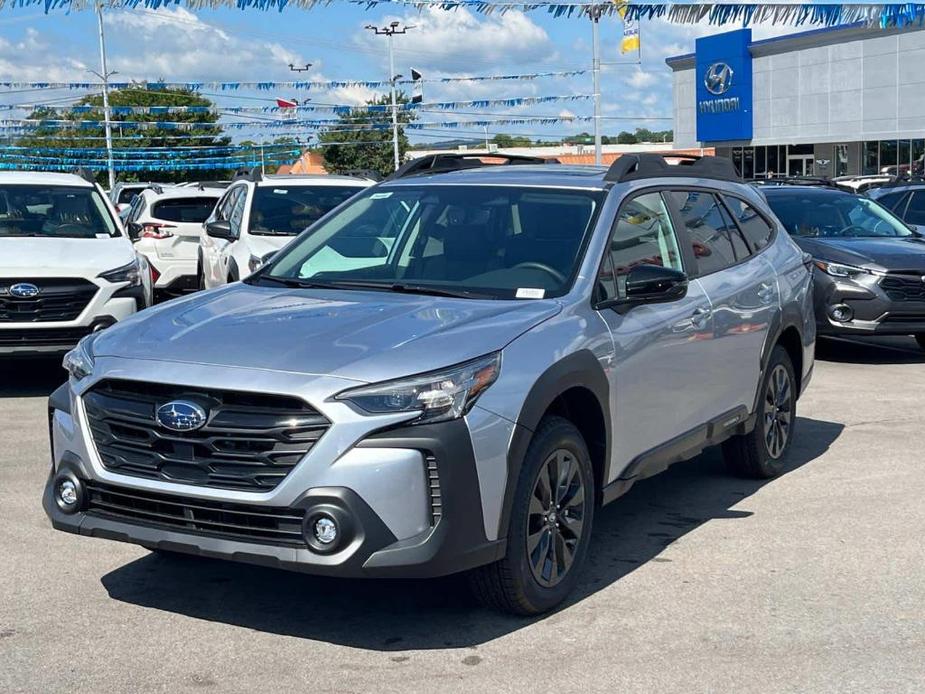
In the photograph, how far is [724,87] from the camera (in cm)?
5525

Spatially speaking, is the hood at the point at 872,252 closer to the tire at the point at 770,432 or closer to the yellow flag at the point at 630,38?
the tire at the point at 770,432

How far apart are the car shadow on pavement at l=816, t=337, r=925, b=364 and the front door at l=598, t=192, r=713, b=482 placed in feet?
22.2

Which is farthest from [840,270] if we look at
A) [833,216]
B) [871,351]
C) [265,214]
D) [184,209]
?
[184,209]

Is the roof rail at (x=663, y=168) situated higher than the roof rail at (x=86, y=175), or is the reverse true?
the roof rail at (x=86, y=175)

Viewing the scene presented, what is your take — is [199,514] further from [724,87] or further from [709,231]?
[724,87]

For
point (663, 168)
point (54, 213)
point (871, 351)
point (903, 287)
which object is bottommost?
point (871, 351)

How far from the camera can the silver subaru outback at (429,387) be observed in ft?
14.3

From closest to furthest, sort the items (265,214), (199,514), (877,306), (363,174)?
(199,514)
(877,306)
(265,214)
(363,174)

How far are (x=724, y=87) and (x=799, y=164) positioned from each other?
187 inches

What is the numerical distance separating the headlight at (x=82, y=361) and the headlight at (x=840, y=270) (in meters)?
8.61

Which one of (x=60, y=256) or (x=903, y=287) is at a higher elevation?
(x=60, y=256)

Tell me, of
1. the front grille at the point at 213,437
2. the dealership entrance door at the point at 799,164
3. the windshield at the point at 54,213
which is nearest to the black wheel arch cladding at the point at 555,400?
the front grille at the point at 213,437

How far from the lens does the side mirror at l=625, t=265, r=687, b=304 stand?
552 centimetres

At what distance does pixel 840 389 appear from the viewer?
35.3 feet
